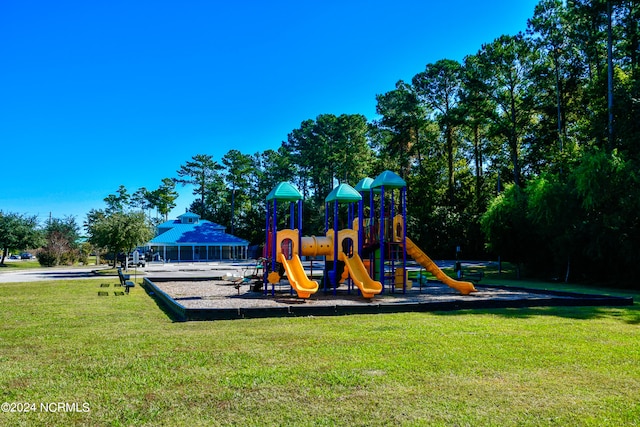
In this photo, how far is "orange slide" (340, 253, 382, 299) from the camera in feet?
44.9

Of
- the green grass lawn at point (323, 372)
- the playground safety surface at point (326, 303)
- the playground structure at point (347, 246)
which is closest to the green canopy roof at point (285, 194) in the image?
the playground structure at point (347, 246)

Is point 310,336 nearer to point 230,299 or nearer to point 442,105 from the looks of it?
point 230,299

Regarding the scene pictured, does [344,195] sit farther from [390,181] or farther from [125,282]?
[125,282]

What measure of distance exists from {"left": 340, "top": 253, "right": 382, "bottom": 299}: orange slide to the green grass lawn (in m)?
3.68

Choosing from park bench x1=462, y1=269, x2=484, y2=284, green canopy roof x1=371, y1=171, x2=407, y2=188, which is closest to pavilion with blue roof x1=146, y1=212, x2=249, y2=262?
park bench x1=462, y1=269, x2=484, y2=284

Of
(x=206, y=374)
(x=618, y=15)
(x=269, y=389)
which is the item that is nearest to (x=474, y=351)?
(x=269, y=389)

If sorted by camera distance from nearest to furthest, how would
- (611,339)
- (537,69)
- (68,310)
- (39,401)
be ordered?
(39,401), (611,339), (68,310), (537,69)

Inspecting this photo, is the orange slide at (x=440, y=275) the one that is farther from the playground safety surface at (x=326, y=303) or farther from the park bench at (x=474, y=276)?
the park bench at (x=474, y=276)

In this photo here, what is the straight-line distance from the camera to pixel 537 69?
3562 centimetres

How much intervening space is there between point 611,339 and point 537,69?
32587 millimetres

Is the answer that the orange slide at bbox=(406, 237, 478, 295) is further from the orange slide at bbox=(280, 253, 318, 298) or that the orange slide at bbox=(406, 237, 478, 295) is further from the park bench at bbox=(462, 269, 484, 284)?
the park bench at bbox=(462, 269, 484, 284)

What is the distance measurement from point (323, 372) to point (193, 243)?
51925 millimetres

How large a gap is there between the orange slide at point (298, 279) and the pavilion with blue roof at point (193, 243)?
136 feet

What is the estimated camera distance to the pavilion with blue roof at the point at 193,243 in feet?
181
